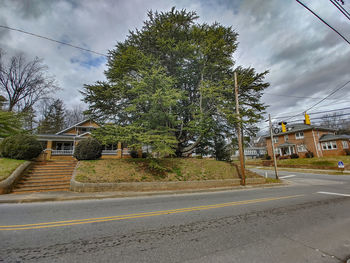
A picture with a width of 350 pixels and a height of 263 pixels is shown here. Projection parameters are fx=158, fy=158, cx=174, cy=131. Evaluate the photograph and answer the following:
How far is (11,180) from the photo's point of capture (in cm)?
866

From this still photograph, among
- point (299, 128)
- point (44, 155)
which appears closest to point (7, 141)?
point (44, 155)

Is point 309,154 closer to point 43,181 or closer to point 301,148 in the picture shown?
point 301,148

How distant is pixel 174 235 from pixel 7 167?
39.1 feet

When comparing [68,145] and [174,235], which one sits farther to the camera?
[68,145]

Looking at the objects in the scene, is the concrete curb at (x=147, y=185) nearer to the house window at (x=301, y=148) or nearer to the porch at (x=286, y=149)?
the house window at (x=301, y=148)

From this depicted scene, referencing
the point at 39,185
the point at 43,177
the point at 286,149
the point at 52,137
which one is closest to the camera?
the point at 39,185

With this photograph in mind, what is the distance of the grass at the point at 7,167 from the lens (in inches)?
348

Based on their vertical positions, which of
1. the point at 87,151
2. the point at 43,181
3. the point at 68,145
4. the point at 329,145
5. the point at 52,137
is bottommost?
the point at 43,181

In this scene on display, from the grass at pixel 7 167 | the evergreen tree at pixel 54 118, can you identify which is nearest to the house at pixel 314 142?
the grass at pixel 7 167

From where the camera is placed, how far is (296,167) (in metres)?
27.6

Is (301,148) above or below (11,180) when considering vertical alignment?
above

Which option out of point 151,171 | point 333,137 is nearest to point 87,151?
point 151,171

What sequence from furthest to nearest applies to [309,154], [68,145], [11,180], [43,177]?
[309,154]
[68,145]
[43,177]
[11,180]

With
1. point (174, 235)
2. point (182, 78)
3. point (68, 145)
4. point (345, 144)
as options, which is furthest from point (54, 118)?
point (345, 144)
